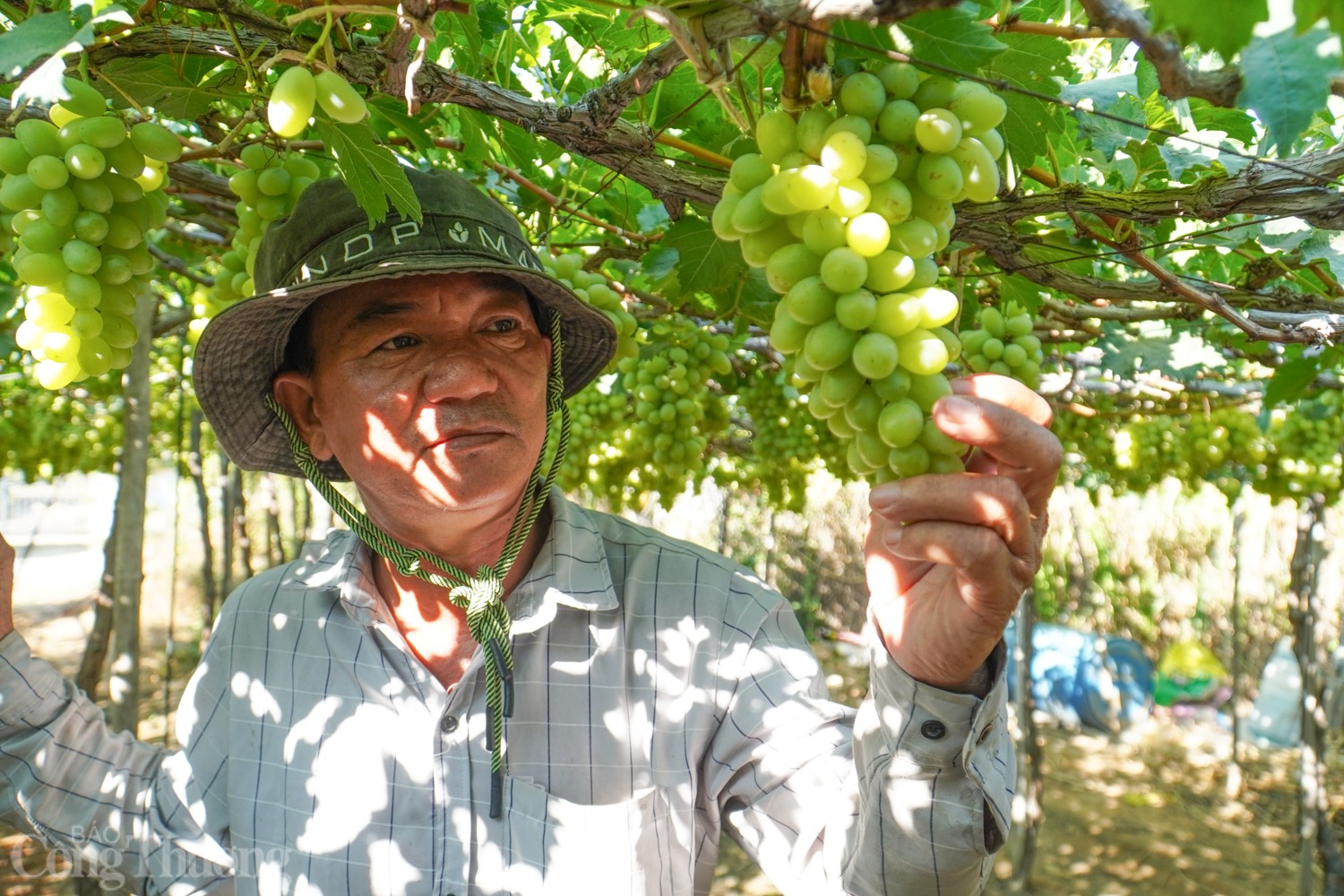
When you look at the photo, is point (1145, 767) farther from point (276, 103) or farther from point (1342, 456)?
point (276, 103)

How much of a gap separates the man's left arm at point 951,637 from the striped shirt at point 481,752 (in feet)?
1.04

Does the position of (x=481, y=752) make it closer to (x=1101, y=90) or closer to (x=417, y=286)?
(x=417, y=286)

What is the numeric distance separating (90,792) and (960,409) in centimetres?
198

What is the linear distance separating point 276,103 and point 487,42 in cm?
107

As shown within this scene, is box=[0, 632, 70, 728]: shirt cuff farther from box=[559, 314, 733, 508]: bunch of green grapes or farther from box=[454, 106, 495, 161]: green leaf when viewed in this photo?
box=[559, 314, 733, 508]: bunch of green grapes

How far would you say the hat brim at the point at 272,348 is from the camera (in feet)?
5.23

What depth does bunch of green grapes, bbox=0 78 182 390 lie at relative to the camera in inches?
45.5

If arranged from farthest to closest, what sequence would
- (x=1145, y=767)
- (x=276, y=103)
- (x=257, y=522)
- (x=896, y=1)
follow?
(x=257, y=522)
(x=1145, y=767)
(x=276, y=103)
(x=896, y=1)

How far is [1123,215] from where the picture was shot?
4.06 ft

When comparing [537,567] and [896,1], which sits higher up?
[896,1]

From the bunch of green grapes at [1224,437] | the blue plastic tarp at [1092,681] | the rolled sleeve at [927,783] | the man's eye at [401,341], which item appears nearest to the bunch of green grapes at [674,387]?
the man's eye at [401,341]

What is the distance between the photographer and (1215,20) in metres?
0.65

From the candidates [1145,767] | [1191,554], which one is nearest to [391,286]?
[1145,767]

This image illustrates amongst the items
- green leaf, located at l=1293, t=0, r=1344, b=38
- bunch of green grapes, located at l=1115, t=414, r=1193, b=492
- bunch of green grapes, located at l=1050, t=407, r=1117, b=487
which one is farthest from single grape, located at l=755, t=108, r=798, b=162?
bunch of green grapes, located at l=1115, t=414, r=1193, b=492
